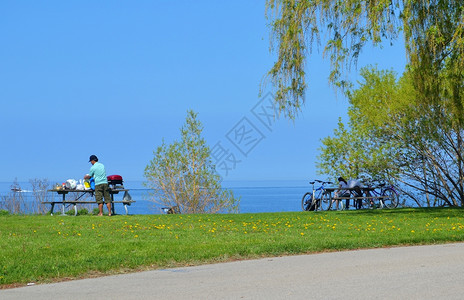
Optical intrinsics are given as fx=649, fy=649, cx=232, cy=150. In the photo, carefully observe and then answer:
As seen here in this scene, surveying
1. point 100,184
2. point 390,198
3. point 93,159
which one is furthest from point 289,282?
point 390,198

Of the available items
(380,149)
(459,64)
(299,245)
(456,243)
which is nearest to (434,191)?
(380,149)

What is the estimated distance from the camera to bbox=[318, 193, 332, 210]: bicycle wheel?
82.5ft

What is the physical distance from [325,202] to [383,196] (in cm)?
242

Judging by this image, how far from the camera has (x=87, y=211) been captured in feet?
82.8

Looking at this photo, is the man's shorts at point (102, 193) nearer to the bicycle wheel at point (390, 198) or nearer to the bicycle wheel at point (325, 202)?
the bicycle wheel at point (325, 202)

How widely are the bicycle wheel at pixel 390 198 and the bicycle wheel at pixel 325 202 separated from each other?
98.3 inches

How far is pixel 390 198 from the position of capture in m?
26.1

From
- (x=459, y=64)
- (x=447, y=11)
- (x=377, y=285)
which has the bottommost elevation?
(x=377, y=285)

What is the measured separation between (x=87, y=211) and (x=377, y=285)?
19045 millimetres

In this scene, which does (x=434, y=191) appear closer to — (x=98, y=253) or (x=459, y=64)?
(x=459, y=64)

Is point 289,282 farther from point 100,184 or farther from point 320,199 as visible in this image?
point 320,199

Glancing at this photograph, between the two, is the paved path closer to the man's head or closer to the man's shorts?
the man's shorts

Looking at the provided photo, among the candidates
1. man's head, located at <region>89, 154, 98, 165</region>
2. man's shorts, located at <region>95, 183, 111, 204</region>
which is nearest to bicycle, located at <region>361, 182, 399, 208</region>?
man's shorts, located at <region>95, 183, 111, 204</region>

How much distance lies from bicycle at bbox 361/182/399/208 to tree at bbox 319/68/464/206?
179 cm
